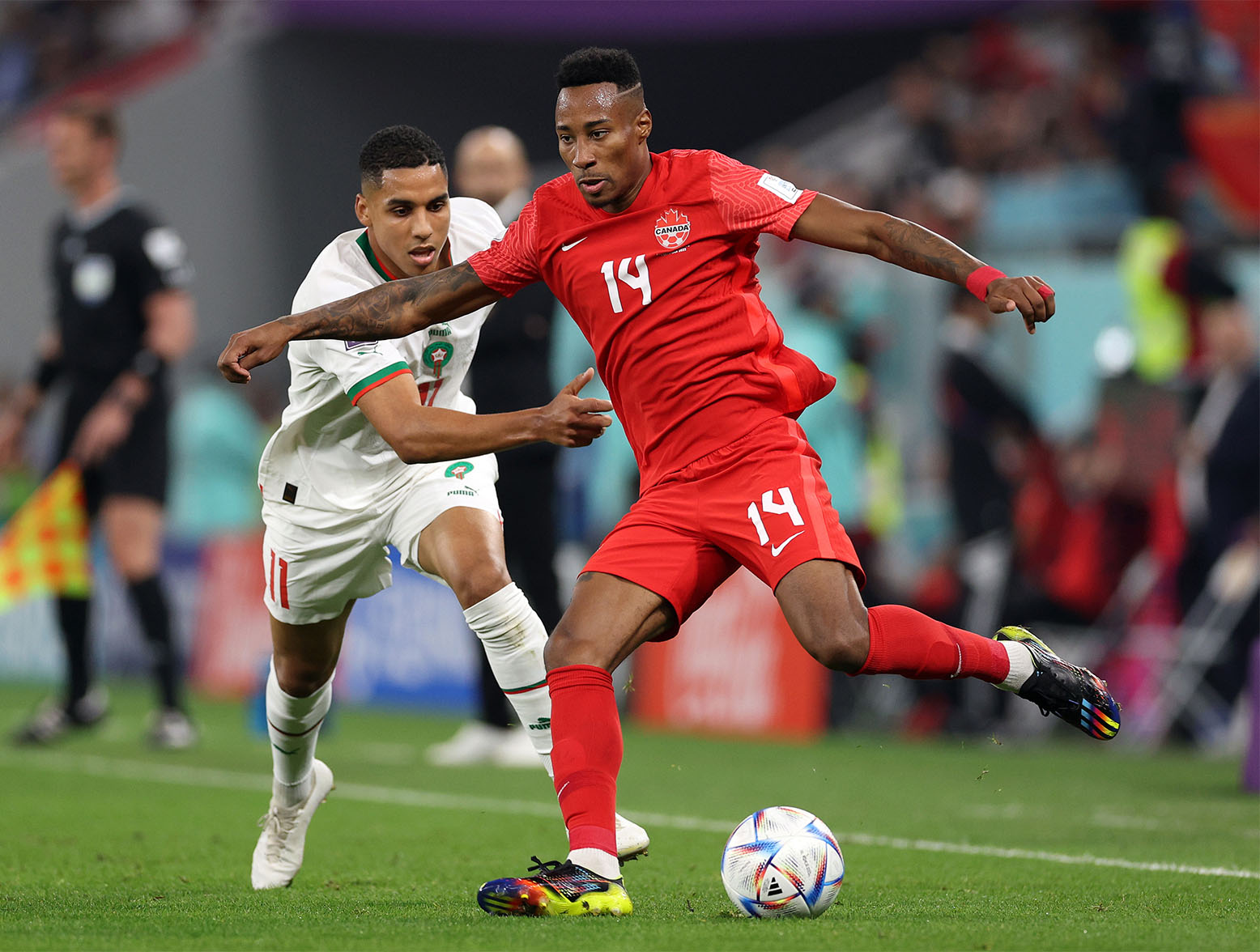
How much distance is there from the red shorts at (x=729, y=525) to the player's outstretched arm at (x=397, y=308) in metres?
0.72

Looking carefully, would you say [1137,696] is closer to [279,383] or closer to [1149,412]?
[1149,412]

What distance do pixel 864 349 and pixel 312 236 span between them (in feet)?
33.2

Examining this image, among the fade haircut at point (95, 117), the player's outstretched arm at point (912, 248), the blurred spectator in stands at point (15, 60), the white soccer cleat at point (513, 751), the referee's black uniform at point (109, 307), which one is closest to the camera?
the player's outstretched arm at point (912, 248)

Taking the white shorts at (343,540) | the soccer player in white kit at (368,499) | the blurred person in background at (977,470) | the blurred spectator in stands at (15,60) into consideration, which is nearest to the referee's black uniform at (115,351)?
the soccer player in white kit at (368,499)

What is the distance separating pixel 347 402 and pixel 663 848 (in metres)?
1.89

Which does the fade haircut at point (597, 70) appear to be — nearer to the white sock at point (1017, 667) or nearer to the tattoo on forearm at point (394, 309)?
the tattoo on forearm at point (394, 309)

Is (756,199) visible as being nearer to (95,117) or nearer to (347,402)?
(347,402)

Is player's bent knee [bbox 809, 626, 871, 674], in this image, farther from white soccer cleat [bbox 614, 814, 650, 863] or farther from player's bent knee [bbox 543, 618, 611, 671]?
white soccer cleat [bbox 614, 814, 650, 863]

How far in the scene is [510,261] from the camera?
464 centimetres

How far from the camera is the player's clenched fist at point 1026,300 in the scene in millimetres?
4090

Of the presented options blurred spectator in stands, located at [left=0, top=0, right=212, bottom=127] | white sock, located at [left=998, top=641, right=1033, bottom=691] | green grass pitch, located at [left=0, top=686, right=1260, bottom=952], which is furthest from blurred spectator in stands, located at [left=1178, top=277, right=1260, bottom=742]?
blurred spectator in stands, located at [left=0, top=0, right=212, bottom=127]

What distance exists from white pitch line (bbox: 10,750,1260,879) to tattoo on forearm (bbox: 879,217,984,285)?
2004 millimetres

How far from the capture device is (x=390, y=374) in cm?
476

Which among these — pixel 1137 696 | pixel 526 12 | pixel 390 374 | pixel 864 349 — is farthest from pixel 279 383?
pixel 390 374
